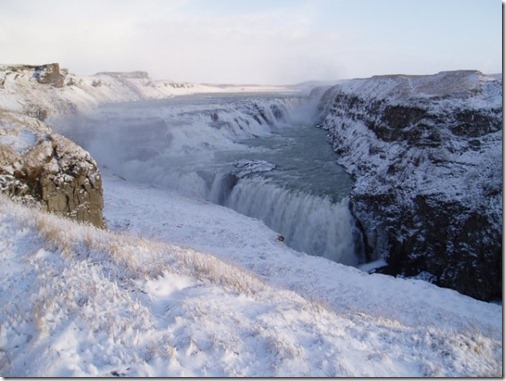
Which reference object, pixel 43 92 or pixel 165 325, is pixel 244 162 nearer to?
pixel 165 325

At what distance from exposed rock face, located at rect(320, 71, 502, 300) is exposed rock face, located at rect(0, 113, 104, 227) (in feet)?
36.1

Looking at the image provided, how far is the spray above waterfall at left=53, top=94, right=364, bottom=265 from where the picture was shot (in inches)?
681

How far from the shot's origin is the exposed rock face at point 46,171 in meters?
9.56

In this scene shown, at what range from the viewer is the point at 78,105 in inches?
1758

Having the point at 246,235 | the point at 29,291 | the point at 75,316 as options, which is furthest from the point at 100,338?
the point at 246,235

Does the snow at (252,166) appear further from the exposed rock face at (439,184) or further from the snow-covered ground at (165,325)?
→ the snow-covered ground at (165,325)

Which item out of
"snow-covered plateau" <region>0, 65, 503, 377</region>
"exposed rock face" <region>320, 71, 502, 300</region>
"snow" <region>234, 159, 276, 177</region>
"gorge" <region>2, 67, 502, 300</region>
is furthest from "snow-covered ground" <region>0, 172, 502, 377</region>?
"snow" <region>234, 159, 276, 177</region>

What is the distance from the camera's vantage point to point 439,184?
52.1 ft

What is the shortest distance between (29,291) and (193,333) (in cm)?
231

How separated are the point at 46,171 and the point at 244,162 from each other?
16.3 metres

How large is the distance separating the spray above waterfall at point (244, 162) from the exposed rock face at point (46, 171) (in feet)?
30.9

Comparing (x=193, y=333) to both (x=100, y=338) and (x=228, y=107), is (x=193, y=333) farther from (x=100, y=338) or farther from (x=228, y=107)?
(x=228, y=107)

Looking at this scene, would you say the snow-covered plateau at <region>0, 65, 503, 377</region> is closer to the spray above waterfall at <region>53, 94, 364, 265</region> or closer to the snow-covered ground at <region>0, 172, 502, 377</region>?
the snow-covered ground at <region>0, 172, 502, 377</region>

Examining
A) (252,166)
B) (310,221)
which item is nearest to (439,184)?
(310,221)
